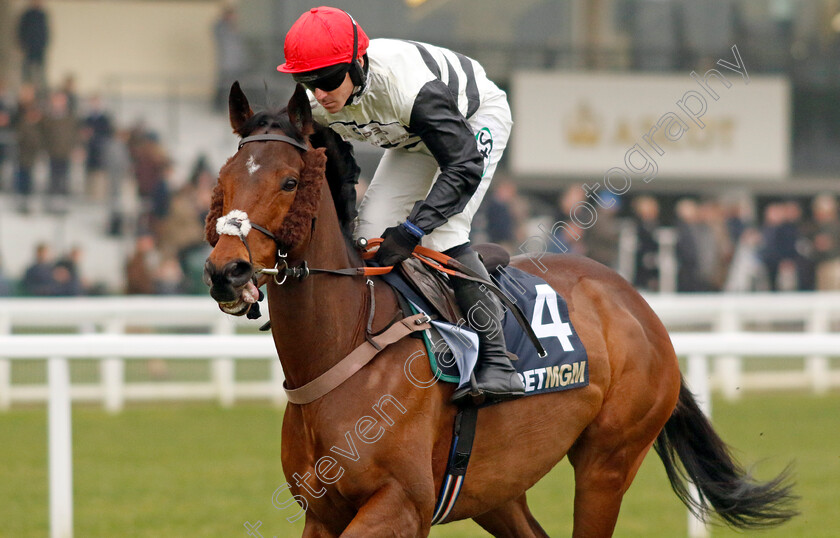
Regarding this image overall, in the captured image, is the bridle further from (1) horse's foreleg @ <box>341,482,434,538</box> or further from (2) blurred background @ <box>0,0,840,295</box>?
(2) blurred background @ <box>0,0,840,295</box>

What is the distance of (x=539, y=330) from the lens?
145 inches

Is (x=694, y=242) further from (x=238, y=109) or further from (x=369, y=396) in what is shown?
(x=238, y=109)

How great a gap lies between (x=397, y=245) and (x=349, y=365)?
0.39m

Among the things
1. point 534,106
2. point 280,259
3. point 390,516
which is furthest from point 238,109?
point 534,106

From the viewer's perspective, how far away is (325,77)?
10.2 feet

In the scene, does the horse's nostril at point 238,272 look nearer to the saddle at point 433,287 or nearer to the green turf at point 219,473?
the saddle at point 433,287

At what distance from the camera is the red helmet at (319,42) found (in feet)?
10.1

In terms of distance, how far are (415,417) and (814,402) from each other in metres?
7.49

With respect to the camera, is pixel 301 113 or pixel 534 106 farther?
pixel 534 106

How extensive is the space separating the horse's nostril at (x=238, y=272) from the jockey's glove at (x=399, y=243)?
2.12 ft

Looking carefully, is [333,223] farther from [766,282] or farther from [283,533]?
[766,282]

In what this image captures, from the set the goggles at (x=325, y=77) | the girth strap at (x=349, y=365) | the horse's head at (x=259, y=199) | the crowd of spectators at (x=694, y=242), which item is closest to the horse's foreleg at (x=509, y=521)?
the girth strap at (x=349, y=365)

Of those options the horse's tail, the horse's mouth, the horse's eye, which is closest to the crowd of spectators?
the horse's tail

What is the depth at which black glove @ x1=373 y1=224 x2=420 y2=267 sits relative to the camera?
3283mm
